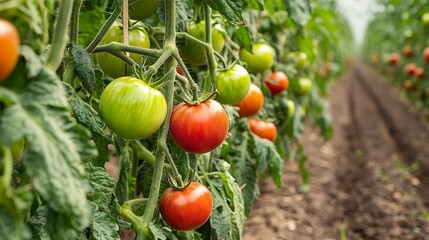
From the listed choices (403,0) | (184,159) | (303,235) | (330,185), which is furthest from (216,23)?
(403,0)

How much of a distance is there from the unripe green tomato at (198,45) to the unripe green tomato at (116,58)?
150mm

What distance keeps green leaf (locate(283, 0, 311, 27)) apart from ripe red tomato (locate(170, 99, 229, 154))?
3.49 ft

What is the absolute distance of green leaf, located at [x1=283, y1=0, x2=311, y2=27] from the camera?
6.78 feet

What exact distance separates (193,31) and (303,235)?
1783 mm

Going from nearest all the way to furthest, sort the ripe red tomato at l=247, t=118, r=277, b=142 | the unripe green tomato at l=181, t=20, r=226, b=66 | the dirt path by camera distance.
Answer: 1. the unripe green tomato at l=181, t=20, r=226, b=66
2. the ripe red tomato at l=247, t=118, r=277, b=142
3. the dirt path

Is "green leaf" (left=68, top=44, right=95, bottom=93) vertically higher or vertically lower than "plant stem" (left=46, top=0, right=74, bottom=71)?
lower

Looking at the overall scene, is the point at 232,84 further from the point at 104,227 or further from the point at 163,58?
the point at 104,227

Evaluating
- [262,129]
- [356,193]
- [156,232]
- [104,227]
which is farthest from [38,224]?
[356,193]

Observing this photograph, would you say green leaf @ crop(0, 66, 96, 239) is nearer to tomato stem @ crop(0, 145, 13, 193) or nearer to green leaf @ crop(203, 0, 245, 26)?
tomato stem @ crop(0, 145, 13, 193)

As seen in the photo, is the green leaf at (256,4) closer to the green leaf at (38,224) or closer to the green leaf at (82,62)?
the green leaf at (82,62)

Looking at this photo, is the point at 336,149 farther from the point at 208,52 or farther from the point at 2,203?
the point at 2,203

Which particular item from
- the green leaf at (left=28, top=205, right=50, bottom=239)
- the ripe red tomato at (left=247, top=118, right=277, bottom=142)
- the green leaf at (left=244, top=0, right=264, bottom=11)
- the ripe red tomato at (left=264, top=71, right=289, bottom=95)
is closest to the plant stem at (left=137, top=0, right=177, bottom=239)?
the green leaf at (left=28, top=205, right=50, bottom=239)

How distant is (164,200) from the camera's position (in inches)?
45.9

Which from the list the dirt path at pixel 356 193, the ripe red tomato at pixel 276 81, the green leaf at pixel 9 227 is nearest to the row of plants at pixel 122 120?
the green leaf at pixel 9 227
